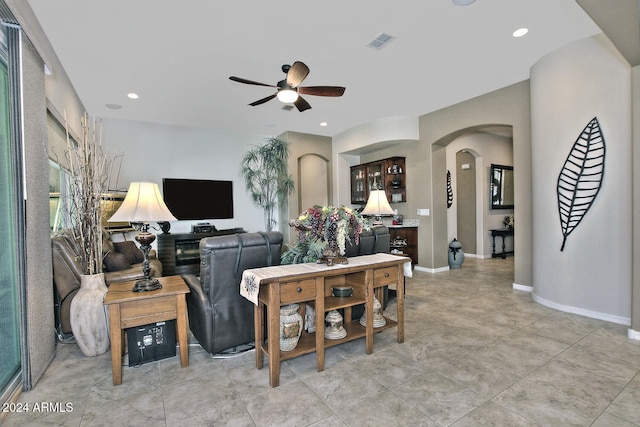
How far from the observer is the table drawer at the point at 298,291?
206cm

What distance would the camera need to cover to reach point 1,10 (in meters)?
1.91

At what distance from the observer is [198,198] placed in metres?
6.17

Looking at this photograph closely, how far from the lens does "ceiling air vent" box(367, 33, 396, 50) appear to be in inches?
123

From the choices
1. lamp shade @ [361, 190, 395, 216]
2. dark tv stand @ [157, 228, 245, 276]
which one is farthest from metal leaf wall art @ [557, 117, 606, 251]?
dark tv stand @ [157, 228, 245, 276]

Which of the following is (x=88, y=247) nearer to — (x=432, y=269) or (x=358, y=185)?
(x=432, y=269)

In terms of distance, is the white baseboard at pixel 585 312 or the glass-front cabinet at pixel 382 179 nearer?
the white baseboard at pixel 585 312

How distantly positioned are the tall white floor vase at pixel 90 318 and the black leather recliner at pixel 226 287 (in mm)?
771

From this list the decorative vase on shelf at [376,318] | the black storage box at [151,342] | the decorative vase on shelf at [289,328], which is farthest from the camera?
the decorative vase on shelf at [376,318]

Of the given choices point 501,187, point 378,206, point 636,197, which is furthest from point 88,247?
point 501,187

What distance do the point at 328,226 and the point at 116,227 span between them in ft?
14.5

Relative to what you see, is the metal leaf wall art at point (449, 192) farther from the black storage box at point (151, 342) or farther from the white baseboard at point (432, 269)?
the black storage box at point (151, 342)

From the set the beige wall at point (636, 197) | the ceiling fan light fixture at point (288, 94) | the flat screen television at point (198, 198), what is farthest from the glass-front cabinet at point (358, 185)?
the beige wall at point (636, 197)

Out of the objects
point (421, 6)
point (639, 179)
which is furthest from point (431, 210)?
point (421, 6)

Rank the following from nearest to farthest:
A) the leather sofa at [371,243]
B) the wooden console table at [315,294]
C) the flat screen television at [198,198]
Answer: the wooden console table at [315,294]
the leather sofa at [371,243]
the flat screen television at [198,198]
